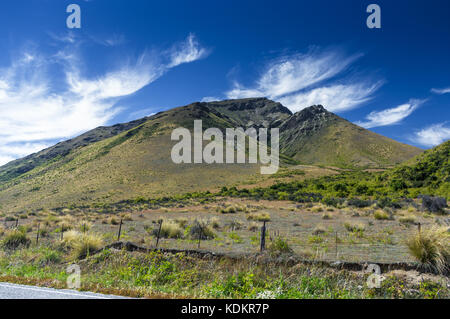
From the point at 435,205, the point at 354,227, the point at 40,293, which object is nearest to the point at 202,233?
the point at 40,293

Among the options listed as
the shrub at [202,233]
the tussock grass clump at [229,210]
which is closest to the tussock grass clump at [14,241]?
the shrub at [202,233]

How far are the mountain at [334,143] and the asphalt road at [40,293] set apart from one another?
120 meters

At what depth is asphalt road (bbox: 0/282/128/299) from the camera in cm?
500

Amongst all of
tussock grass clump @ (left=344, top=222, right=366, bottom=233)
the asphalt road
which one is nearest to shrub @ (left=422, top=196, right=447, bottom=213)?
tussock grass clump @ (left=344, top=222, right=366, bottom=233)

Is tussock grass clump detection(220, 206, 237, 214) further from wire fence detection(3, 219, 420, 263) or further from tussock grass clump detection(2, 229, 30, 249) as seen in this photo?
tussock grass clump detection(2, 229, 30, 249)

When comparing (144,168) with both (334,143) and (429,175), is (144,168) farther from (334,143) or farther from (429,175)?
(334,143)

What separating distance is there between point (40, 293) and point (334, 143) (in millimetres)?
152112

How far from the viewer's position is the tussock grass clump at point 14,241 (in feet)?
40.3

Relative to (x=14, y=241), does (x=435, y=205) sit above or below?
above

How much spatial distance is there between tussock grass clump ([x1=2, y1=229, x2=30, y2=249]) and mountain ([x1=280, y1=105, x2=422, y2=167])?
11688 centimetres

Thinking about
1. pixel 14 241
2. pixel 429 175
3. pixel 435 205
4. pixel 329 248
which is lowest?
pixel 14 241

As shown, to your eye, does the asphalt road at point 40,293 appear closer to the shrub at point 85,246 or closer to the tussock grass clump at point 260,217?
the shrub at point 85,246

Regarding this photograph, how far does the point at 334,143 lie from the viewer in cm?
14162
